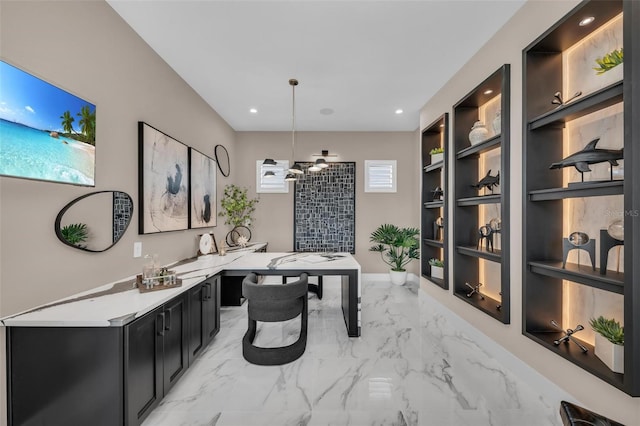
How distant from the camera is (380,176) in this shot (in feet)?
17.2

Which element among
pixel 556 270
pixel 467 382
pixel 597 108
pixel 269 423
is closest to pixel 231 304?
pixel 269 423

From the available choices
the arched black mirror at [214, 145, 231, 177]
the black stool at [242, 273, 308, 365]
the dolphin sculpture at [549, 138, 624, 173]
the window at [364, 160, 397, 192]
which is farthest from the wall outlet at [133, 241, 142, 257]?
the window at [364, 160, 397, 192]

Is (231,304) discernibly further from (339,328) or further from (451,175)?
(451,175)

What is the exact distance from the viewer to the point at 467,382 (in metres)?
2.08

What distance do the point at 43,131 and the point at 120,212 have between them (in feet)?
2.62

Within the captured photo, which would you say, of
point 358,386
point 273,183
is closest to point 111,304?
point 358,386

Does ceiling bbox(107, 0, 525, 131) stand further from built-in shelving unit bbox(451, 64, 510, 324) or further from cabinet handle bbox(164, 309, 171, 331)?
cabinet handle bbox(164, 309, 171, 331)

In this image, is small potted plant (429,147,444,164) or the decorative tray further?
small potted plant (429,147,444,164)

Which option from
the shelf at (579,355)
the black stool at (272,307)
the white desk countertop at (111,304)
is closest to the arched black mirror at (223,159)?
the white desk countertop at (111,304)

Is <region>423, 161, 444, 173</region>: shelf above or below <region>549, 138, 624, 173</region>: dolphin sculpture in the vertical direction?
above

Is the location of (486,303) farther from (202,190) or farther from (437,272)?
(202,190)

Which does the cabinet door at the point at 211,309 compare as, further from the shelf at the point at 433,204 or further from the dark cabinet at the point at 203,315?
the shelf at the point at 433,204

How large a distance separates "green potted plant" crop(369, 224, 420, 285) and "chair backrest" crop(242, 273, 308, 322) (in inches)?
109

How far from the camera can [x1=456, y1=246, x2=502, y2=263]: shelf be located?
2.44 m
